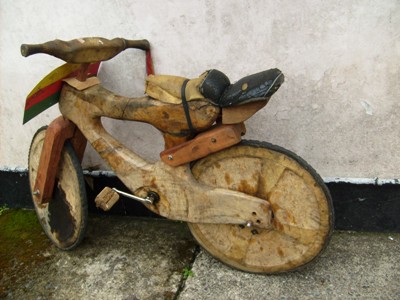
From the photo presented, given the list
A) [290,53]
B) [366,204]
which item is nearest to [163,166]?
[290,53]

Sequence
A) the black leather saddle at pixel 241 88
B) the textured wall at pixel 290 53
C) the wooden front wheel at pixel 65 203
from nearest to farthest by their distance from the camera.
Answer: the black leather saddle at pixel 241 88, the textured wall at pixel 290 53, the wooden front wheel at pixel 65 203

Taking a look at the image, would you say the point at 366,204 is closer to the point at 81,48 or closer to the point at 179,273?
the point at 179,273

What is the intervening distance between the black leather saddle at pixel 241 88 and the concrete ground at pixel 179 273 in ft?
3.31

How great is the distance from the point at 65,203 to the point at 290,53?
5.34ft

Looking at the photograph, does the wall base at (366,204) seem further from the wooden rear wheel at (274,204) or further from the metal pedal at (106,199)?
the metal pedal at (106,199)

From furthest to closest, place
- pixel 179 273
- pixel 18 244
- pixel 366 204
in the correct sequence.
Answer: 1. pixel 18 244
2. pixel 366 204
3. pixel 179 273

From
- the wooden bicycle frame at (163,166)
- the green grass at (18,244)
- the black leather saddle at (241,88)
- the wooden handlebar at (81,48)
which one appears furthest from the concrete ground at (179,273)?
the wooden handlebar at (81,48)

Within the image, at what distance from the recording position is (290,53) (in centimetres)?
229

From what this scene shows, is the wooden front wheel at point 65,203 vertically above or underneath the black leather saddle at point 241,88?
underneath

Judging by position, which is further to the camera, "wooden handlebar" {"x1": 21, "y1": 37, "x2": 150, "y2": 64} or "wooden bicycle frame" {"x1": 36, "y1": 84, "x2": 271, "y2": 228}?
"wooden bicycle frame" {"x1": 36, "y1": 84, "x2": 271, "y2": 228}

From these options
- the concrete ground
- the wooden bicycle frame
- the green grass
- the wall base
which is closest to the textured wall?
the wall base

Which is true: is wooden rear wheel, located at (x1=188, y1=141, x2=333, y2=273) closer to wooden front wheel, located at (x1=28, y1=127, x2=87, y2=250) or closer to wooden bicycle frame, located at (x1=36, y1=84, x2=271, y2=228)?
wooden bicycle frame, located at (x1=36, y1=84, x2=271, y2=228)

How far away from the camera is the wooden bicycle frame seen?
2.10 metres

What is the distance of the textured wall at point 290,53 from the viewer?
2.21 m
